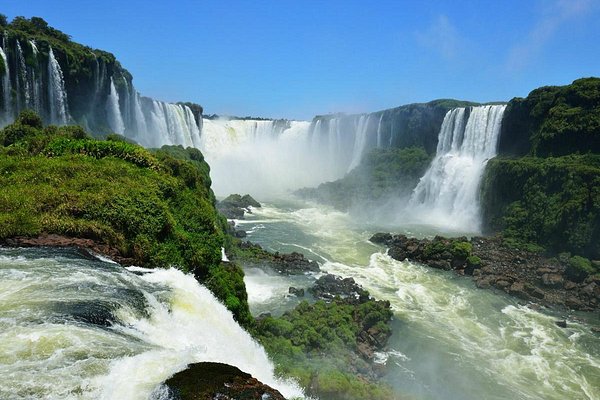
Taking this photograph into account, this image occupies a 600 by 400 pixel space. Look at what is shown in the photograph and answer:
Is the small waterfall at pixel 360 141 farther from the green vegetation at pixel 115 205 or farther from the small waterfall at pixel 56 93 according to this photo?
the green vegetation at pixel 115 205

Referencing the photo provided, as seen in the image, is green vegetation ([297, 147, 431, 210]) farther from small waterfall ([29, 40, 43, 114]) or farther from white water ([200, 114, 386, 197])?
small waterfall ([29, 40, 43, 114])

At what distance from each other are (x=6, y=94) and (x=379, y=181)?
39.5m

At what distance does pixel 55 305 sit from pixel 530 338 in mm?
19007

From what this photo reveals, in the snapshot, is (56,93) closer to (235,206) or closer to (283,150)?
(235,206)

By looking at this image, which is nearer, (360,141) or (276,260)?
(276,260)

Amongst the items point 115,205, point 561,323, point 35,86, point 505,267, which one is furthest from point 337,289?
point 35,86

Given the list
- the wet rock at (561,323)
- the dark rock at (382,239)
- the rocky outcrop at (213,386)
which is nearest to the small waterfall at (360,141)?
the dark rock at (382,239)

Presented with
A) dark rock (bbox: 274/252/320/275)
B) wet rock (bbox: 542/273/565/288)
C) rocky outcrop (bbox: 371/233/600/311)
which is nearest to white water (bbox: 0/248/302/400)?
dark rock (bbox: 274/252/320/275)

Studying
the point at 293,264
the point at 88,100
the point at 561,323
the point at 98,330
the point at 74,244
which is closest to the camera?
the point at 98,330

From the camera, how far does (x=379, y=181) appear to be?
53938 millimetres

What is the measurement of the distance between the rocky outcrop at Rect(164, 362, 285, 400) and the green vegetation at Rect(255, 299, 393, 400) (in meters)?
6.34

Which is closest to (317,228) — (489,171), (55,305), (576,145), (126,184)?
(489,171)

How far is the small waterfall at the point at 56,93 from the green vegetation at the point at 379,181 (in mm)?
29380

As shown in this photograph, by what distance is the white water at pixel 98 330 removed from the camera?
16.8ft
